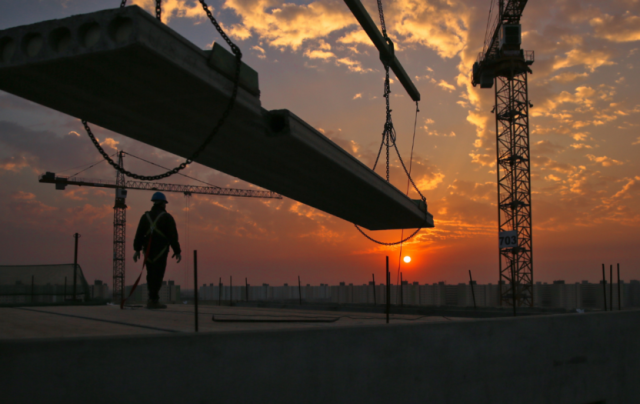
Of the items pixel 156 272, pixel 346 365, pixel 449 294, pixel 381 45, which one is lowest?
pixel 449 294

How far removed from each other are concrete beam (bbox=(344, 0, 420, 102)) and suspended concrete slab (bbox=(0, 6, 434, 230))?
10.3 metres

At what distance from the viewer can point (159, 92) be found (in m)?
6.54

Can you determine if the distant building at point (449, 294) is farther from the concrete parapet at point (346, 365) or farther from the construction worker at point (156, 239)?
the concrete parapet at point (346, 365)

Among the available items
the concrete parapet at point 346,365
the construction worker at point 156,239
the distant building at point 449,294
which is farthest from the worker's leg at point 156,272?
the distant building at point 449,294

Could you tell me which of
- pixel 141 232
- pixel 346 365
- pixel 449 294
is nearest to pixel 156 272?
pixel 141 232

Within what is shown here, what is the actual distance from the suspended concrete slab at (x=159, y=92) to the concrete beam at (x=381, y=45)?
10271 millimetres

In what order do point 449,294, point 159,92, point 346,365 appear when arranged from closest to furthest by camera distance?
1. point 346,365
2. point 159,92
3. point 449,294

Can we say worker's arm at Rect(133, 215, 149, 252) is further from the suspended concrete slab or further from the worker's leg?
the suspended concrete slab

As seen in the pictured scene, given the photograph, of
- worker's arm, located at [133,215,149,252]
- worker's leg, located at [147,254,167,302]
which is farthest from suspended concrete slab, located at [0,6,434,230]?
worker's leg, located at [147,254,167,302]

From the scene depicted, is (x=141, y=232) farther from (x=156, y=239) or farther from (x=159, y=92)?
(x=159, y=92)

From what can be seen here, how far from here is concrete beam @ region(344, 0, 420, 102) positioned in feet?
60.6

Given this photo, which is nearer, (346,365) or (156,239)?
(346,365)

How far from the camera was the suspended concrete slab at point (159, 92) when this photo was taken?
544 centimetres

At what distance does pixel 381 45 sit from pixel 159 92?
15425 millimetres
